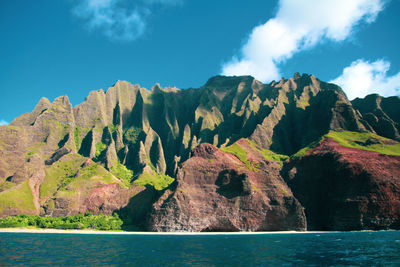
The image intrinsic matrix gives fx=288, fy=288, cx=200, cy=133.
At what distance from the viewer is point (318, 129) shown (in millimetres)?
153750

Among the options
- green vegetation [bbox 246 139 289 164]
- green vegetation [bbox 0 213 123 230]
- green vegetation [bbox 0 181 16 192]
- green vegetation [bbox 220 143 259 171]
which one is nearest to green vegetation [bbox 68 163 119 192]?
green vegetation [bbox 0 213 123 230]

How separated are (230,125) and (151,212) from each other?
107500mm

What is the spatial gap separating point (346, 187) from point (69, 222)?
10309 centimetres

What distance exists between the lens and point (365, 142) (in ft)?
408

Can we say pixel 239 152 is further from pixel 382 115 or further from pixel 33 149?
pixel 33 149

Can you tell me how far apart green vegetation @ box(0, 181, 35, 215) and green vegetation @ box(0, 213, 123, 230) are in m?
5.68

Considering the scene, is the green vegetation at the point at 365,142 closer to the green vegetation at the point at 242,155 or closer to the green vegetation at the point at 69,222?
the green vegetation at the point at 242,155

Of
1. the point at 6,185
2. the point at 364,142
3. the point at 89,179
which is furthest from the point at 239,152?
the point at 6,185

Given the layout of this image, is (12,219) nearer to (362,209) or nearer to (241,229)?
(241,229)

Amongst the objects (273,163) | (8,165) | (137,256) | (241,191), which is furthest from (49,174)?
(137,256)

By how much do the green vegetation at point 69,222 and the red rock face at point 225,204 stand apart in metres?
22.1

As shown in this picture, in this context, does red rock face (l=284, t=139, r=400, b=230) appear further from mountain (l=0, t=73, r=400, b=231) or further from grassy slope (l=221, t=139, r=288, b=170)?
A: grassy slope (l=221, t=139, r=288, b=170)

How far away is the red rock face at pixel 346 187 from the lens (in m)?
92.7

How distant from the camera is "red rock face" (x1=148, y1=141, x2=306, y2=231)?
3863 inches
